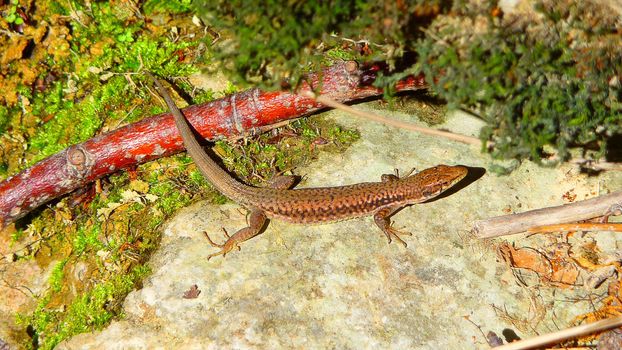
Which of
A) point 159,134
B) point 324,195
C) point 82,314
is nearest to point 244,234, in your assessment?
point 324,195

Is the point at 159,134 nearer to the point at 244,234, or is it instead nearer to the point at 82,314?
the point at 244,234

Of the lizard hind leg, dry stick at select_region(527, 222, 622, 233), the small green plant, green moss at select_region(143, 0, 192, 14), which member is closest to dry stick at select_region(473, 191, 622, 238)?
dry stick at select_region(527, 222, 622, 233)

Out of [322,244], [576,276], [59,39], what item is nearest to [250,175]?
[322,244]

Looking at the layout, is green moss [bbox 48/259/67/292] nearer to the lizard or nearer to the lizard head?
the lizard

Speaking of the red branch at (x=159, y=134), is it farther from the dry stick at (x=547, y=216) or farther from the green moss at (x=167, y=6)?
the green moss at (x=167, y=6)

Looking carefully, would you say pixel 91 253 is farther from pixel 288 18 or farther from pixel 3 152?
pixel 288 18

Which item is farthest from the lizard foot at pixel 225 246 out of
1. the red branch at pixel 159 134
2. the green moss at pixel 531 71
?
the green moss at pixel 531 71
